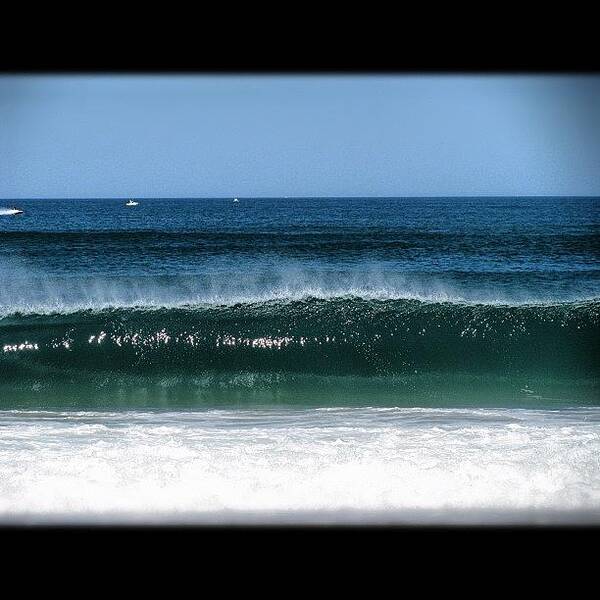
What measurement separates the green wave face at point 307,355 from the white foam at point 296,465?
3.14 ft

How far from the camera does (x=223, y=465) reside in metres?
3.42

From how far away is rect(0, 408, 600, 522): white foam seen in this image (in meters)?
2.97

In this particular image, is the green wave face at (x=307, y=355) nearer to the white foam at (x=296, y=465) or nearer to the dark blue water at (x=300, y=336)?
the dark blue water at (x=300, y=336)

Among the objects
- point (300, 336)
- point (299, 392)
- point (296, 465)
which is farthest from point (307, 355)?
point (296, 465)

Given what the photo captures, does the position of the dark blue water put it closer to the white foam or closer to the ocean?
the ocean

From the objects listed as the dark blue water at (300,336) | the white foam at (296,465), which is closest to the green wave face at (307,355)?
the dark blue water at (300,336)

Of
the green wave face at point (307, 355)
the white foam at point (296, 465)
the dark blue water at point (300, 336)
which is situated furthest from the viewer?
the dark blue water at point (300, 336)

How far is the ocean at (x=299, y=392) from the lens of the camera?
9.98 feet

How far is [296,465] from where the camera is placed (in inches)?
134

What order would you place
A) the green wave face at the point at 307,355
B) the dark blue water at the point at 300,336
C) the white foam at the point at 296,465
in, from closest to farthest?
the white foam at the point at 296,465
the green wave face at the point at 307,355
the dark blue water at the point at 300,336

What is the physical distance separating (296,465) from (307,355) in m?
3.09
